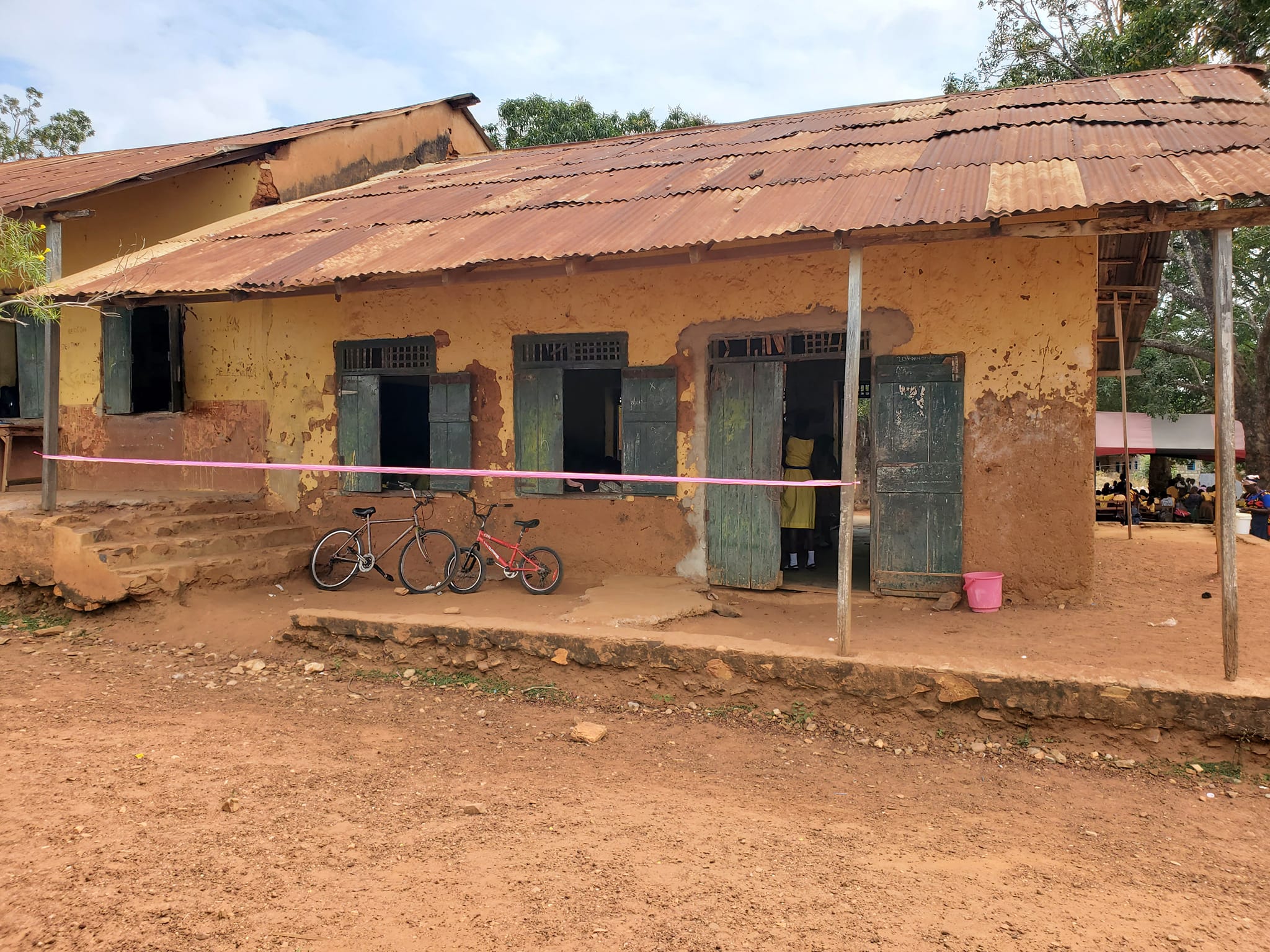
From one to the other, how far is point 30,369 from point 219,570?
464cm

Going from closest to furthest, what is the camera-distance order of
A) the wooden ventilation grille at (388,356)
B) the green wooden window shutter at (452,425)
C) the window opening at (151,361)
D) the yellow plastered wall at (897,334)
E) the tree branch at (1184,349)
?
the yellow plastered wall at (897,334), the green wooden window shutter at (452,425), the wooden ventilation grille at (388,356), the window opening at (151,361), the tree branch at (1184,349)

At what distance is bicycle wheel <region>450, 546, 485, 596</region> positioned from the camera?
6836 mm

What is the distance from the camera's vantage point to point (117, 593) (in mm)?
6219

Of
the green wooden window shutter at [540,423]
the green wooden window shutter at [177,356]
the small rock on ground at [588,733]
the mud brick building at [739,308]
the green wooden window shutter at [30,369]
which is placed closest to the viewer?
the small rock on ground at [588,733]

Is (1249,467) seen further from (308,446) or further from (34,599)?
(34,599)

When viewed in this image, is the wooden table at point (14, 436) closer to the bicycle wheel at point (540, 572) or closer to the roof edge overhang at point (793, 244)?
the roof edge overhang at point (793, 244)

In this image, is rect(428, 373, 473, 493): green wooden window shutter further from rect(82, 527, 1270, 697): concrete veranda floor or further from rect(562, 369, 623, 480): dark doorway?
rect(562, 369, 623, 480): dark doorway

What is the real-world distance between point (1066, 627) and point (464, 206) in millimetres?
5804

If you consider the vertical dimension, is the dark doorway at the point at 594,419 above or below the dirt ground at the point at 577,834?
above

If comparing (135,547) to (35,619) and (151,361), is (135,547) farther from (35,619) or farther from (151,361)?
(151,361)

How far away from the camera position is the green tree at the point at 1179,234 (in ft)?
38.1

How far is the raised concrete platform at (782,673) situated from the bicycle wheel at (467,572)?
1120 millimetres

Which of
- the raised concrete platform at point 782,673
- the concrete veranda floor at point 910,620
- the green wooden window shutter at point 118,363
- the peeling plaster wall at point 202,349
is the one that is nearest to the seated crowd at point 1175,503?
the concrete veranda floor at point 910,620

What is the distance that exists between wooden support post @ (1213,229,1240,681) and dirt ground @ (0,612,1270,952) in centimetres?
66
